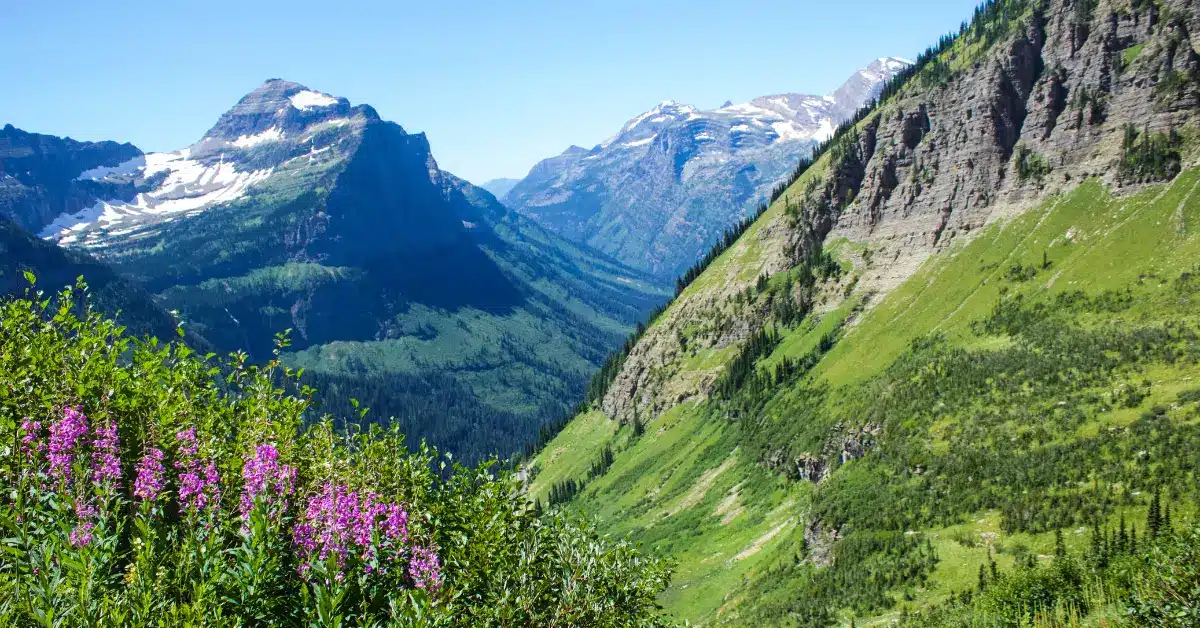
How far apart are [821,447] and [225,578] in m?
122

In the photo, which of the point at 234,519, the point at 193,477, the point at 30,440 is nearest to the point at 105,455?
the point at 30,440

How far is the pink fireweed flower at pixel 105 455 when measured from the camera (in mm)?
20234

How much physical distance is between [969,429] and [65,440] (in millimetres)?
99417

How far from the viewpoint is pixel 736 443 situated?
547ft

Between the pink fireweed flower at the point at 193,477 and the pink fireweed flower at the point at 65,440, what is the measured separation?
2566 millimetres

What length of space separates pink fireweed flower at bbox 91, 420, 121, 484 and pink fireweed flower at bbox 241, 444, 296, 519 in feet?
11.4

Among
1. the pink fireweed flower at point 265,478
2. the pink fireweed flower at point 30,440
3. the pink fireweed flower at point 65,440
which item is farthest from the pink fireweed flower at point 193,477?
the pink fireweed flower at point 30,440

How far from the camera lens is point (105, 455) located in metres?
20.6

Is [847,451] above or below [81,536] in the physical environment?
below

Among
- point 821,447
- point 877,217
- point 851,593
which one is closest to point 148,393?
point 851,593

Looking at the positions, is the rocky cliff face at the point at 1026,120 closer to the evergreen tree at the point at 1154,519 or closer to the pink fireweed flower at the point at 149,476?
the evergreen tree at the point at 1154,519

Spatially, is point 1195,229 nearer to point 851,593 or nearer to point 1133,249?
point 1133,249

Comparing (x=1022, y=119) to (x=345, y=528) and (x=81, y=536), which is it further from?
(x=81, y=536)

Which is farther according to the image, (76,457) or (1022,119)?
(1022,119)
